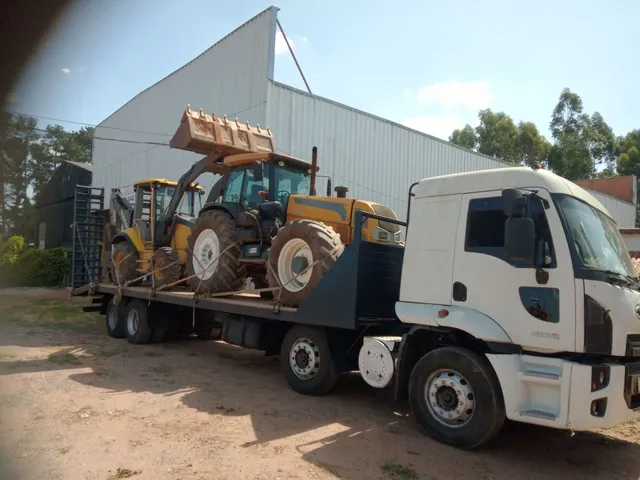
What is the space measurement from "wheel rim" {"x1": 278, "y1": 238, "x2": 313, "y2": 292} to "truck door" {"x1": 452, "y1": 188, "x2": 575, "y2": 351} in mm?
2248

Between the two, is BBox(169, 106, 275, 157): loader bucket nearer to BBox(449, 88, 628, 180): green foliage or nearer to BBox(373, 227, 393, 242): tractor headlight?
BBox(373, 227, 393, 242): tractor headlight

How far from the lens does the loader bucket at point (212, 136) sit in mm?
8961

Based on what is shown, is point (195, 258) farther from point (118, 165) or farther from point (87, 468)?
point (118, 165)

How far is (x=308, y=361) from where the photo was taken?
654 cm

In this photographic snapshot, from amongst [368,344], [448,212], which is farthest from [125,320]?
[448,212]

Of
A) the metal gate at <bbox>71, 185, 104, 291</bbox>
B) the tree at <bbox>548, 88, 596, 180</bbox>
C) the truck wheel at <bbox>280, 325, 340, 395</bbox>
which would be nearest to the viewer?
the truck wheel at <bbox>280, 325, 340, 395</bbox>

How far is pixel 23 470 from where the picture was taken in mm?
3883

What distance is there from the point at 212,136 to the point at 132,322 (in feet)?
13.8

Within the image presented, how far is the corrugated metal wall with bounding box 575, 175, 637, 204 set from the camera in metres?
29.8

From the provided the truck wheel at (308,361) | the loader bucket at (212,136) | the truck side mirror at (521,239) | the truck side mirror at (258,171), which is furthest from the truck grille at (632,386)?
the loader bucket at (212,136)

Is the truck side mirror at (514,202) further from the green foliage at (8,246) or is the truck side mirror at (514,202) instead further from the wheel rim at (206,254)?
the wheel rim at (206,254)

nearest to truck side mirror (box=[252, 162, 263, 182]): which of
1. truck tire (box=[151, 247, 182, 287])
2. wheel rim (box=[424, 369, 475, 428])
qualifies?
truck tire (box=[151, 247, 182, 287])

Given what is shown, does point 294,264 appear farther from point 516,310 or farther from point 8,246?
point 8,246

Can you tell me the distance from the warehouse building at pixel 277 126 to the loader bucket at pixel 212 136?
12.1ft
